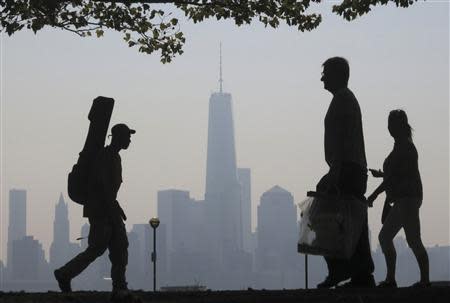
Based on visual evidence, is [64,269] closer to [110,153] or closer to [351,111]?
[110,153]

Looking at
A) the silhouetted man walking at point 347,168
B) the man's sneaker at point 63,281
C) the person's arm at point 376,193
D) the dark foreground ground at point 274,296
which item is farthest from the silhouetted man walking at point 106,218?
the person's arm at point 376,193

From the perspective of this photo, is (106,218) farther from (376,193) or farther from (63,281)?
(376,193)

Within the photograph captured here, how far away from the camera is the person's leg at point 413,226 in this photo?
13.5m

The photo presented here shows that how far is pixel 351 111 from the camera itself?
1267 cm

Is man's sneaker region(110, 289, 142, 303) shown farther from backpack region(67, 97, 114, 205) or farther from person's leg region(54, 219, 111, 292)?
backpack region(67, 97, 114, 205)

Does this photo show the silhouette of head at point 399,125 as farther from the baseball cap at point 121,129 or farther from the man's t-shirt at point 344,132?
the baseball cap at point 121,129

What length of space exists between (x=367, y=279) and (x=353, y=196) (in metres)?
1.02

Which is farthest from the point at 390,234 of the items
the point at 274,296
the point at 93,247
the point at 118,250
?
the point at 93,247

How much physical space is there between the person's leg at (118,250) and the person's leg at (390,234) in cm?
351

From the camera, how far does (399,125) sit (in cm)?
1375

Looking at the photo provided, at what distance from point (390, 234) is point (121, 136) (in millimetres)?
3917

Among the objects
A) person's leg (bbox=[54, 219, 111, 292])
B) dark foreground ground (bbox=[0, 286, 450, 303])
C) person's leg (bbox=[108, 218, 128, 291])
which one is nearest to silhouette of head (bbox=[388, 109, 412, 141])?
dark foreground ground (bbox=[0, 286, 450, 303])

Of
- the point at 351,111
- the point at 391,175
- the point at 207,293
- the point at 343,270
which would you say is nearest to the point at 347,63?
the point at 351,111

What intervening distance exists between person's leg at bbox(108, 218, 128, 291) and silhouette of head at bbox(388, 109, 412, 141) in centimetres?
400
